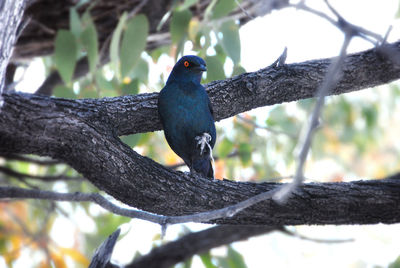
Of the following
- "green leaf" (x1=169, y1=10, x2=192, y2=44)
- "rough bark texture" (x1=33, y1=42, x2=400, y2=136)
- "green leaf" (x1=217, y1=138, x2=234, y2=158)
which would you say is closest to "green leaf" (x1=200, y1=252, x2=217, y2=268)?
"green leaf" (x1=217, y1=138, x2=234, y2=158)

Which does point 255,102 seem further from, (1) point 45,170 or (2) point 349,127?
(2) point 349,127

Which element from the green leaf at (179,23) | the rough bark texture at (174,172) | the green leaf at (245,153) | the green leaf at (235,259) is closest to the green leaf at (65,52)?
the green leaf at (179,23)

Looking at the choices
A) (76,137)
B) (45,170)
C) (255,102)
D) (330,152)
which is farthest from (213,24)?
(330,152)

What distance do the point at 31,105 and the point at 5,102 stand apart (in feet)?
0.38

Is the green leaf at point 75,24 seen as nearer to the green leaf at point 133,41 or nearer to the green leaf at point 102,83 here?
the green leaf at point 133,41

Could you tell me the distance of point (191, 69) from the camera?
4.23 m

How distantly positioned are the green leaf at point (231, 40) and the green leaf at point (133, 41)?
2.02ft

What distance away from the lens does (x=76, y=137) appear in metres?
2.46

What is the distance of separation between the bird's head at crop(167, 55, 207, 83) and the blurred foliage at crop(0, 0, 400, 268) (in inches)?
2.6

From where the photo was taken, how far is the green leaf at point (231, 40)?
13.2 ft

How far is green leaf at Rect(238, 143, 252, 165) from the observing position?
5.10m

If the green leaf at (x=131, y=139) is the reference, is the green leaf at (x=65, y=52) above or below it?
above

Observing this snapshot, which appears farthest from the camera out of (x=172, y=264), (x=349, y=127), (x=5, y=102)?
(x=349, y=127)

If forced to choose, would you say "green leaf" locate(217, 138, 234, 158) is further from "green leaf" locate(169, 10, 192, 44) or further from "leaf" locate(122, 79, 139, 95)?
"green leaf" locate(169, 10, 192, 44)
